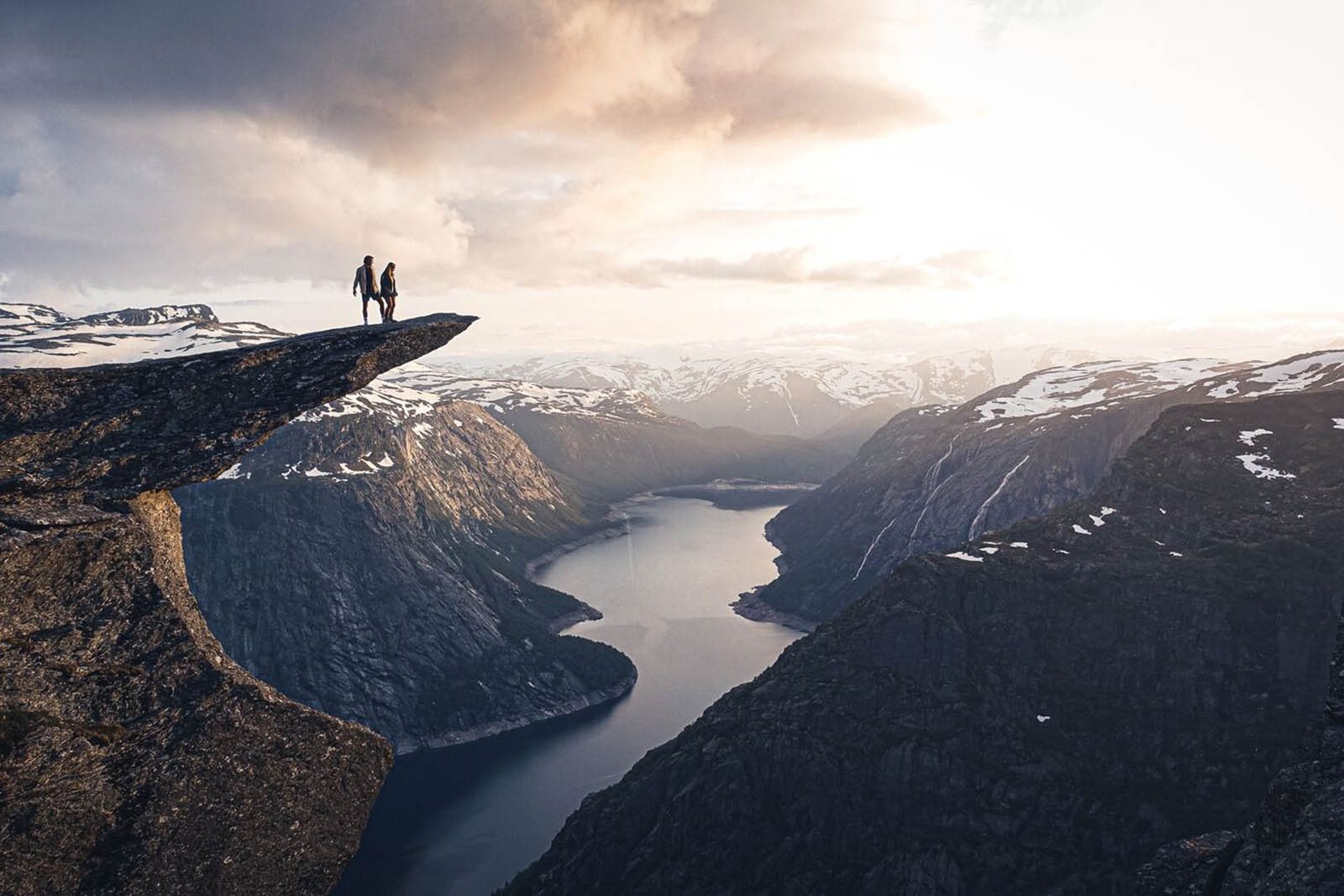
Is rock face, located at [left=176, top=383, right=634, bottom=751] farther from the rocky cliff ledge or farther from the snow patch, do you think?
the rocky cliff ledge

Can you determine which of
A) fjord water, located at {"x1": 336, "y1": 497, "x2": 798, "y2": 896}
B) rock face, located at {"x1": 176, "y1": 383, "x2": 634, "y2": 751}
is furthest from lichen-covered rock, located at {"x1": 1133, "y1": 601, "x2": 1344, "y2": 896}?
rock face, located at {"x1": 176, "y1": 383, "x2": 634, "y2": 751}

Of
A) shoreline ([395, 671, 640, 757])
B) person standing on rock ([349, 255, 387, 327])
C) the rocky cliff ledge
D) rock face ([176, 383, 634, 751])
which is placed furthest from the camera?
rock face ([176, 383, 634, 751])

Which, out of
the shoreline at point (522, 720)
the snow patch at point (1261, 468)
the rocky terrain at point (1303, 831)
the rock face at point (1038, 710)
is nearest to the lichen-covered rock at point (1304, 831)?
the rocky terrain at point (1303, 831)

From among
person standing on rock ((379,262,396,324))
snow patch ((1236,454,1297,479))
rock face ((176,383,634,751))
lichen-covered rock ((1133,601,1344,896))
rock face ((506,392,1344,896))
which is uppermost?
person standing on rock ((379,262,396,324))

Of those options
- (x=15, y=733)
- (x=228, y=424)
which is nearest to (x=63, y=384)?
(x=228, y=424)

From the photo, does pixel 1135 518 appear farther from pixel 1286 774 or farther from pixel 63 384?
pixel 63 384

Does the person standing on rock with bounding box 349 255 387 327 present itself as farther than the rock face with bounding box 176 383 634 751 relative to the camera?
No

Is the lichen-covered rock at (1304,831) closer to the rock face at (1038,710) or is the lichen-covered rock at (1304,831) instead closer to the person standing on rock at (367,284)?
the person standing on rock at (367,284)
